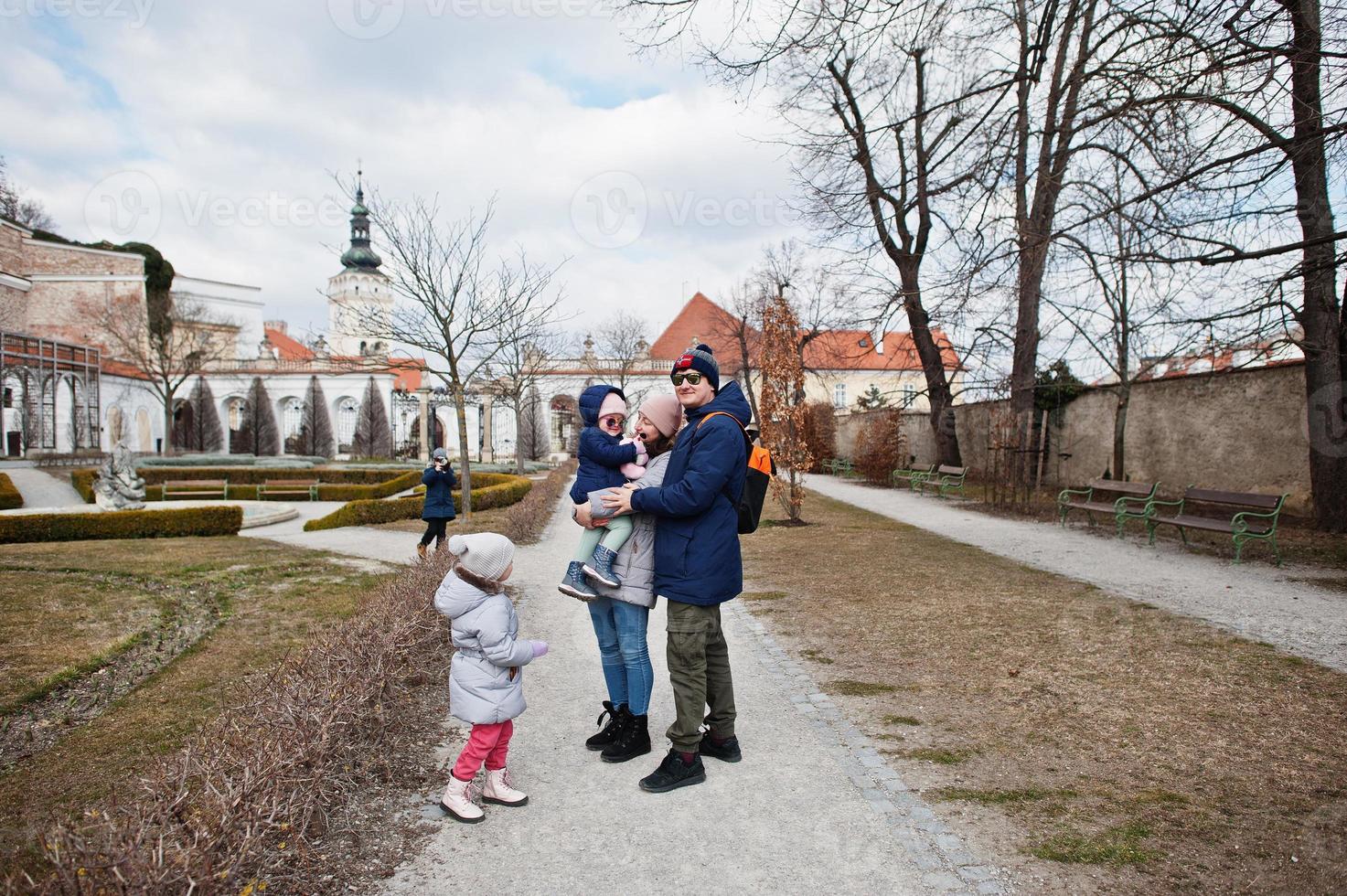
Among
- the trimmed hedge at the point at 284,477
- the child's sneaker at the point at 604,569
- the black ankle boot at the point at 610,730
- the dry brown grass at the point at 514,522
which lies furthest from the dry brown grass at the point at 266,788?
the trimmed hedge at the point at 284,477

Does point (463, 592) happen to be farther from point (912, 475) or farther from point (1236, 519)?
point (912, 475)

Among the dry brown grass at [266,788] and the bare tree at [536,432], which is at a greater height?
the bare tree at [536,432]

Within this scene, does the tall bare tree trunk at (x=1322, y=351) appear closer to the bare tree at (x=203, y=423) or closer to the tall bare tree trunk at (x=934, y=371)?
the tall bare tree trunk at (x=934, y=371)

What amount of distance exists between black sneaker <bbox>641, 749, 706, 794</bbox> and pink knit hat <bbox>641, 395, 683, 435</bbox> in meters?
1.50

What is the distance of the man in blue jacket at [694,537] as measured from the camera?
3.37 metres

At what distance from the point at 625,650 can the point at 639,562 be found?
0.44 metres

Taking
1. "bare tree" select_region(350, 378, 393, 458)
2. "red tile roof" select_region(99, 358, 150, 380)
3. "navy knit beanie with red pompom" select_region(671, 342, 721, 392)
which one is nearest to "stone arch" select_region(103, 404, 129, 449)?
"red tile roof" select_region(99, 358, 150, 380)

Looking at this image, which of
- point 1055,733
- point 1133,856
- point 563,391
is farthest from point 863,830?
point 563,391

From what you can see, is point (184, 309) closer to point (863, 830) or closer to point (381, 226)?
point (381, 226)

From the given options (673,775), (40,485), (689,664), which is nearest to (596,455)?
(689,664)

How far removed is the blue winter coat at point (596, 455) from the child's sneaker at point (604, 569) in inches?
10.6

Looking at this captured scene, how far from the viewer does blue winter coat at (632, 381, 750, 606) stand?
3.35 m

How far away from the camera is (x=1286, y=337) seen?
8586 mm

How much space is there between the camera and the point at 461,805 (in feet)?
10.4
